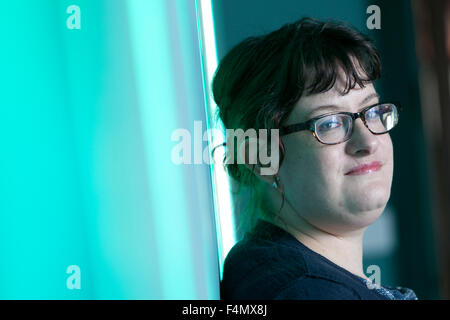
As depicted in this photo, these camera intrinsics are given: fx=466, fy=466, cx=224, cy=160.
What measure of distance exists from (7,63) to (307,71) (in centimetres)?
48

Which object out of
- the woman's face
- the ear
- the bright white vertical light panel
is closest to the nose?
the woman's face

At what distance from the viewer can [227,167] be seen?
882 millimetres

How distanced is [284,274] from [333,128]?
0.24m

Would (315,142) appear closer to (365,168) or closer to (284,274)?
(365,168)

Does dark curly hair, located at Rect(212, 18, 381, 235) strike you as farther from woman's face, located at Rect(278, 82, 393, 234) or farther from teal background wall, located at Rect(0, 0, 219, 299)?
teal background wall, located at Rect(0, 0, 219, 299)

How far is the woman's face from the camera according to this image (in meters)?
0.72

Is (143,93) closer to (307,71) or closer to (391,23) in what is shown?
(307,71)

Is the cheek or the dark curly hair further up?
the dark curly hair

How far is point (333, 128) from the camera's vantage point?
28.2 inches

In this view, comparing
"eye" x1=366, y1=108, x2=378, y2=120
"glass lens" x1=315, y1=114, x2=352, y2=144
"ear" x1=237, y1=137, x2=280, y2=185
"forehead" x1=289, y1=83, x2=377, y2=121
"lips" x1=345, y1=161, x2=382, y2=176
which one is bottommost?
"lips" x1=345, y1=161, x2=382, y2=176

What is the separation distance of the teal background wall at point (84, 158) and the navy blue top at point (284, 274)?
120 mm

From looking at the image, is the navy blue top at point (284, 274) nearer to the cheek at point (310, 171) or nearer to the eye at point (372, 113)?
the cheek at point (310, 171)

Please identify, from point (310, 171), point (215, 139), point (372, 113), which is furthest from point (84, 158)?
point (372, 113)

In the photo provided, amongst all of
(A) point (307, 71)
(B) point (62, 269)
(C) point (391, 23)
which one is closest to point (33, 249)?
(B) point (62, 269)
